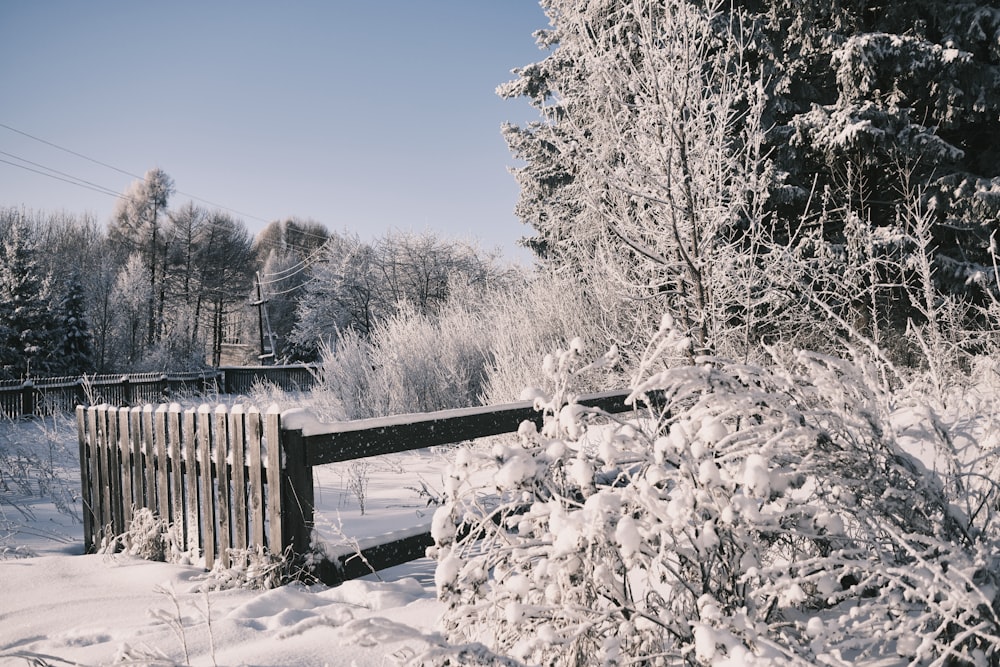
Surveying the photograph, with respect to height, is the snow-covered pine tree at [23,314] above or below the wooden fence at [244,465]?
above

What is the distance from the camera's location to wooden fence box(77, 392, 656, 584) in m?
3.25

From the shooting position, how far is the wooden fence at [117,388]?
15867mm

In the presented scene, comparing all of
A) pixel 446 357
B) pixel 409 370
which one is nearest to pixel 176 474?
pixel 409 370

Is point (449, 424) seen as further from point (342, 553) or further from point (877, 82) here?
point (877, 82)

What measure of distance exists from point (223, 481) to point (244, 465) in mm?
234

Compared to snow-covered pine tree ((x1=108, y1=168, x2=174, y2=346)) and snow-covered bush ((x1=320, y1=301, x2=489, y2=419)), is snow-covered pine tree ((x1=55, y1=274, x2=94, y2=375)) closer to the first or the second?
snow-covered pine tree ((x1=108, y1=168, x2=174, y2=346))

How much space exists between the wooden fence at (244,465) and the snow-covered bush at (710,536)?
150 cm

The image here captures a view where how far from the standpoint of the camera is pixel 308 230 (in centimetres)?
5800

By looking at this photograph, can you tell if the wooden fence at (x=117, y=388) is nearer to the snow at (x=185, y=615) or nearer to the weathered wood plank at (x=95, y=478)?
the weathered wood plank at (x=95, y=478)

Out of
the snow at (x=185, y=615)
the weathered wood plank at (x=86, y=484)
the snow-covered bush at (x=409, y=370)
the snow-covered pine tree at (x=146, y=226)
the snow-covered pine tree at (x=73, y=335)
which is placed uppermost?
the snow-covered pine tree at (x=146, y=226)

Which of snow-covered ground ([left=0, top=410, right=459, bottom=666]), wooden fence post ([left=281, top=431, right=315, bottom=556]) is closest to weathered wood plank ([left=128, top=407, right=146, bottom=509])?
snow-covered ground ([left=0, top=410, right=459, bottom=666])

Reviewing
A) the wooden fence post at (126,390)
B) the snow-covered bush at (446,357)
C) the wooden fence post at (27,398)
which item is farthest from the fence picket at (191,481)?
the wooden fence post at (126,390)

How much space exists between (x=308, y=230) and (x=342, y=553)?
2303 inches

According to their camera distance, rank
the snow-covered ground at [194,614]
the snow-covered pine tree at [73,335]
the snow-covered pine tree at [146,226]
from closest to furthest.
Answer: the snow-covered ground at [194,614] < the snow-covered pine tree at [73,335] < the snow-covered pine tree at [146,226]
